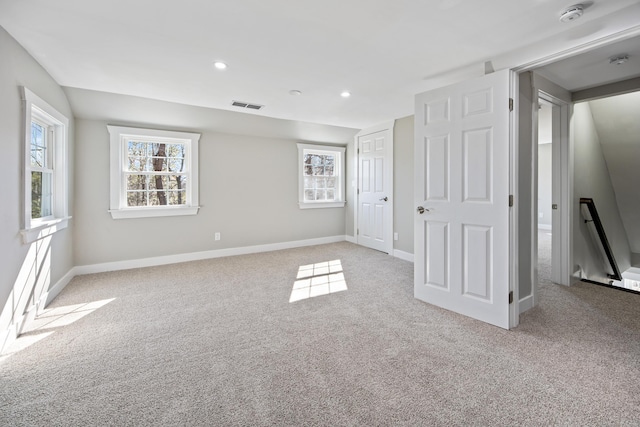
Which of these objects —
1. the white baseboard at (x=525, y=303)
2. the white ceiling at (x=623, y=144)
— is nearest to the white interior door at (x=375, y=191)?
the white baseboard at (x=525, y=303)

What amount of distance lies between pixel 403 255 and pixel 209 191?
3.36 meters

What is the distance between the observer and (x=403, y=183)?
4594 mm

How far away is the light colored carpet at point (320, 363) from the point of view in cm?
146

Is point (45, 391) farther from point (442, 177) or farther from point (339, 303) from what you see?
point (442, 177)

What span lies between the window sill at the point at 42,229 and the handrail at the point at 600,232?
5.69m

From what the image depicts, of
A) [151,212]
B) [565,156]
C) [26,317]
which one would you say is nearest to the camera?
[26,317]

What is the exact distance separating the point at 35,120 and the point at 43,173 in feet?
1.80

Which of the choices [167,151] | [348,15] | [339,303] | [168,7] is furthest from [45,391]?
[167,151]

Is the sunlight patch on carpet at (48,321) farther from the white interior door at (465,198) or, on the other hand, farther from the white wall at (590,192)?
the white wall at (590,192)

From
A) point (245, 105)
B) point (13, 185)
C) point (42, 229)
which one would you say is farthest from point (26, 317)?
point (245, 105)

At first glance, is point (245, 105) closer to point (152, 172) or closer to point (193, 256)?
point (152, 172)

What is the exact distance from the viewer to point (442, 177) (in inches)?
106

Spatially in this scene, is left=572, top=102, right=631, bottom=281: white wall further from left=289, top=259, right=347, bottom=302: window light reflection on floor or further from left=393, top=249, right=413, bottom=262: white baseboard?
left=289, top=259, right=347, bottom=302: window light reflection on floor

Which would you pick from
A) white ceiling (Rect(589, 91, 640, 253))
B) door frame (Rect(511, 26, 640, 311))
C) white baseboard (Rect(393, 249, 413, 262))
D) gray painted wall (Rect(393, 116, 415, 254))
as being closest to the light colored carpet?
door frame (Rect(511, 26, 640, 311))
